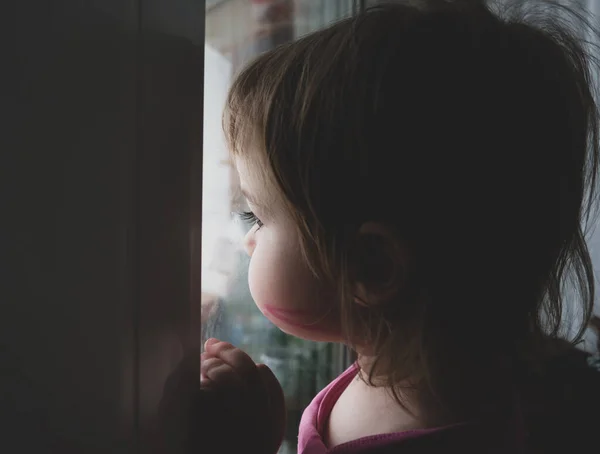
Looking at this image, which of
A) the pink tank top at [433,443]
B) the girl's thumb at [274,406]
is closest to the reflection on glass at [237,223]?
the girl's thumb at [274,406]

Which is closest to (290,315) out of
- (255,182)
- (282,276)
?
(282,276)

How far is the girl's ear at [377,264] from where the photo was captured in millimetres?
504

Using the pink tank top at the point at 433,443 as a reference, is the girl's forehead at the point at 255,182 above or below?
above

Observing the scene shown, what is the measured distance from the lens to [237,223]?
68 cm

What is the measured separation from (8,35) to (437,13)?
0.41 metres

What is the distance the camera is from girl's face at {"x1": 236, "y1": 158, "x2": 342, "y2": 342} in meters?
0.54

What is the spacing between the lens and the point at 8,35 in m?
0.29

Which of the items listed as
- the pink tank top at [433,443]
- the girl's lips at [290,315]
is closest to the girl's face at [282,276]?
the girl's lips at [290,315]

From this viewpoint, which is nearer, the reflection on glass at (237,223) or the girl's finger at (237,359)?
the girl's finger at (237,359)

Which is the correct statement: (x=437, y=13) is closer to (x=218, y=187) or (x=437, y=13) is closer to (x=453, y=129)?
(x=453, y=129)

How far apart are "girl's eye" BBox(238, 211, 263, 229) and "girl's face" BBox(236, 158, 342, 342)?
0.03 m

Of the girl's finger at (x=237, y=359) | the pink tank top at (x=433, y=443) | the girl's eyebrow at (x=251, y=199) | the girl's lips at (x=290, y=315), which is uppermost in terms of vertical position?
the girl's eyebrow at (x=251, y=199)

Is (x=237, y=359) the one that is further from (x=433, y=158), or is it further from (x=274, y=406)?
(x=433, y=158)

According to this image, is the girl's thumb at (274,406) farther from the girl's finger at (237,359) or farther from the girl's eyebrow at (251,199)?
the girl's eyebrow at (251,199)
